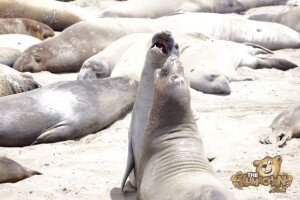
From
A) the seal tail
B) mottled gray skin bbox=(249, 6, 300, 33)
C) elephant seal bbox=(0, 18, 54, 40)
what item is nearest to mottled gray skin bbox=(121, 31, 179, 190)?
the seal tail

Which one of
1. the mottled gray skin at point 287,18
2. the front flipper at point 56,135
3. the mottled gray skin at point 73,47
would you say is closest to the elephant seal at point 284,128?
the front flipper at point 56,135

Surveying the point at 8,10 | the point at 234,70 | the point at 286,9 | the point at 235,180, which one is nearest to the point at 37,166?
the point at 235,180

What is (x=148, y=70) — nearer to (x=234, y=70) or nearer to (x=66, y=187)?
(x=66, y=187)

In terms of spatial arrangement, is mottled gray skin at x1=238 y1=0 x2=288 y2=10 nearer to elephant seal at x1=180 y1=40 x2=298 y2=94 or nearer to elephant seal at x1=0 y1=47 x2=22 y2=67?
elephant seal at x1=180 y1=40 x2=298 y2=94

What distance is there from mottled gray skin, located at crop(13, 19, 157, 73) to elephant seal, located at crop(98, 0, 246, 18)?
1499 millimetres

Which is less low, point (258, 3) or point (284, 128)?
point (284, 128)

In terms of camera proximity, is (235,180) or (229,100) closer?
(235,180)

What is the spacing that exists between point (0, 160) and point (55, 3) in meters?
6.49

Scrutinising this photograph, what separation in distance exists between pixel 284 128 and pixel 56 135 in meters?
1.89

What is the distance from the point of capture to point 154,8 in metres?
11.7

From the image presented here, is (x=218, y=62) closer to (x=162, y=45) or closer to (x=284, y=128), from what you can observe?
(x=284, y=128)

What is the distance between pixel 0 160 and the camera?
211 inches

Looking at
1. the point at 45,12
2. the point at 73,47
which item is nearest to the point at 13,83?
the point at 73,47

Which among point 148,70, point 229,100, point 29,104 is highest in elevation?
point 148,70
